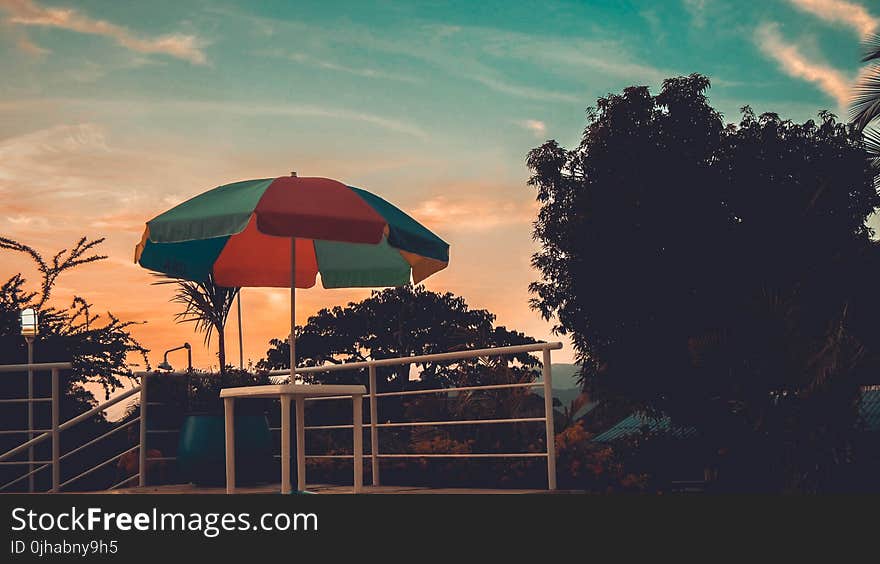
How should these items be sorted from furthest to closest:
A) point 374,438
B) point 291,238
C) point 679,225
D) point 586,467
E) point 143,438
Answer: point 679,225 → point 143,438 → point 374,438 → point 586,467 → point 291,238

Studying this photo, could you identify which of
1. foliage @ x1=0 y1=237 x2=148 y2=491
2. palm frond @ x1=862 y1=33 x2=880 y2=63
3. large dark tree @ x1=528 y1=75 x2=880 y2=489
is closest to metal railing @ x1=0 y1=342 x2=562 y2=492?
foliage @ x1=0 y1=237 x2=148 y2=491

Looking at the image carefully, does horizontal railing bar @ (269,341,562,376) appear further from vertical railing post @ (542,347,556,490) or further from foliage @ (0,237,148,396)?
foliage @ (0,237,148,396)

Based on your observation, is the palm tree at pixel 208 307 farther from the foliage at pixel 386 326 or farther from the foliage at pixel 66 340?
the foliage at pixel 386 326

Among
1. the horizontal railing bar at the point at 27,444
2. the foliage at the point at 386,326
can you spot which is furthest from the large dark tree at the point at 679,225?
the foliage at the point at 386,326

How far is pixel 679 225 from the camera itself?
28125 mm

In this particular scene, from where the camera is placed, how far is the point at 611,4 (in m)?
19.8

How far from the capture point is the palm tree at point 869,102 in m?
19.5

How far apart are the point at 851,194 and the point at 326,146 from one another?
21335mm

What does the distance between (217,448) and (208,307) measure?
668 cm

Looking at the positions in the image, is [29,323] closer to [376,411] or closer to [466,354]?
[376,411]

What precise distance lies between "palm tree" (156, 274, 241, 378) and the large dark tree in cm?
744

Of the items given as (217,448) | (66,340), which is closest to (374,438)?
(217,448)

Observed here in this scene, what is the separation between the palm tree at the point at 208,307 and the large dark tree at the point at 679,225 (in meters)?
7.44

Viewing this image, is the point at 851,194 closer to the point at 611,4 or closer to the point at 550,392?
the point at 611,4
